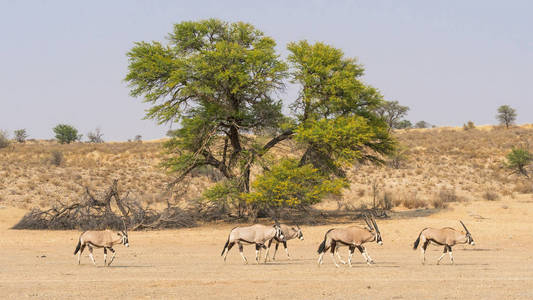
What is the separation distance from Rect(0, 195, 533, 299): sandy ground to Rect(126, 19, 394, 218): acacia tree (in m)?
5.12

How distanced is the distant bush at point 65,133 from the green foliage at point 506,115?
68.7 metres

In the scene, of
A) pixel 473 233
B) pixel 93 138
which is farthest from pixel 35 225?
pixel 93 138

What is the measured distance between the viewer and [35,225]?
1168 inches

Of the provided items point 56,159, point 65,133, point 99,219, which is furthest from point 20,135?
point 99,219

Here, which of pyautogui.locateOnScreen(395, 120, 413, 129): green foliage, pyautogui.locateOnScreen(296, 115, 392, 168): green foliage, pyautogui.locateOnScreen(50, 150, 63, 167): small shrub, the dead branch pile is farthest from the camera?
pyautogui.locateOnScreen(395, 120, 413, 129): green foliage

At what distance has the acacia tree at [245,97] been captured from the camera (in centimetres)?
2862

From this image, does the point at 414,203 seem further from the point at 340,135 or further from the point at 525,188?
the point at 525,188

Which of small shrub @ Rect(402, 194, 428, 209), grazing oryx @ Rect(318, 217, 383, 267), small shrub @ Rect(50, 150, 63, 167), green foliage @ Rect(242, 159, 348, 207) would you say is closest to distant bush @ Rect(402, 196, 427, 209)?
small shrub @ Rect(402, 194, 428, 209)

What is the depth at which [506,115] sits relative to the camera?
96.6 m

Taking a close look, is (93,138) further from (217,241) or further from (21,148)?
(217,241)

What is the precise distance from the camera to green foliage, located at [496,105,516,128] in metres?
96.1

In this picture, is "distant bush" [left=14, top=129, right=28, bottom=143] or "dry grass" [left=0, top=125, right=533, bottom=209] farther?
"distant bush" [left=14, top=129, right=28, bottom=143]

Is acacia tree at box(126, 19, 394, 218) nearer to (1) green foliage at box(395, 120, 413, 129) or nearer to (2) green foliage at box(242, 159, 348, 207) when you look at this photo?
(2) green foliage at box(242, 159, 348, 207)

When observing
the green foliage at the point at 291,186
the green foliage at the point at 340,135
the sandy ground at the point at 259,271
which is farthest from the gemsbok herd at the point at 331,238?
the green foliage at the point at 340,135
